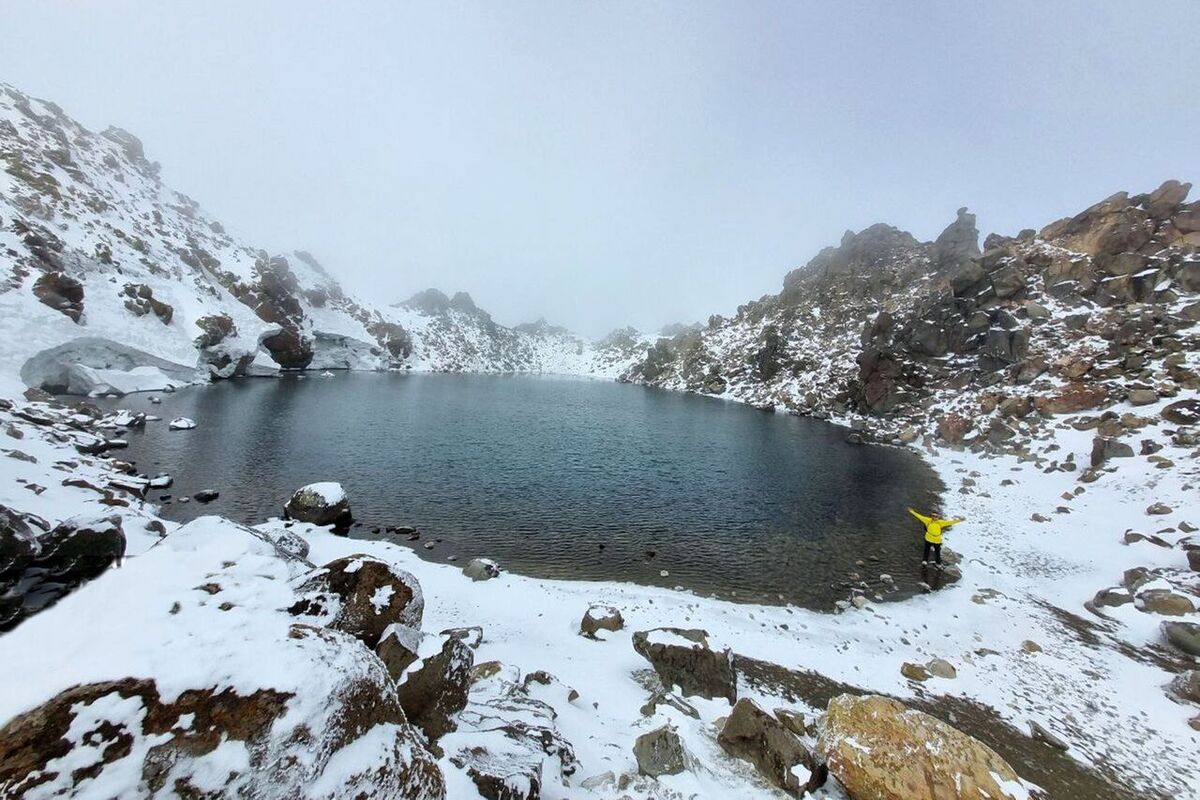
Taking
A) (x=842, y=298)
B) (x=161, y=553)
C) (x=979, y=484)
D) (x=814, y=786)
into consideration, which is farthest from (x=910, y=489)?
(x=842, y=298)

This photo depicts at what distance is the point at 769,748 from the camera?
31.6ft

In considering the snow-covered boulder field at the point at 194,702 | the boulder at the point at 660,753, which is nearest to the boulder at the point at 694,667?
the boulder at the point at 660,753

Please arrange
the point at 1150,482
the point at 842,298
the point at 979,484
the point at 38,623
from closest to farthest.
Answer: the point at 38,623 < the point at 1150,482 < the point at 979,484 < the point at 842,298

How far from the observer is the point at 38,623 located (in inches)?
187

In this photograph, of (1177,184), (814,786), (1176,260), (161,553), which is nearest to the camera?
(161,553)

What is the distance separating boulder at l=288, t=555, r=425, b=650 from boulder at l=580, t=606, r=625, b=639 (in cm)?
791

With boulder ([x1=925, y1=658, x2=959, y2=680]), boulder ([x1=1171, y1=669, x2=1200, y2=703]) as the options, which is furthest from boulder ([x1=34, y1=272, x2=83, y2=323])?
boulder ([x1=1171, y1=669, x2=1200, y2=703])

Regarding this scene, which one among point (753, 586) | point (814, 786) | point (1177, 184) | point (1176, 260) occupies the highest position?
point (1177, 184)

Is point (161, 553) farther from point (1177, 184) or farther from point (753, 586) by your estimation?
point (1177, 184)

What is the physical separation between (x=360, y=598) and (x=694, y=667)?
929cm

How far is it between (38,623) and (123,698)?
172 cm

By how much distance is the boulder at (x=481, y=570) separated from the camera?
19.9m

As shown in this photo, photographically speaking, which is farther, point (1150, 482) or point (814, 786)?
point (1150, 482)

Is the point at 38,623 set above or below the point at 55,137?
below
